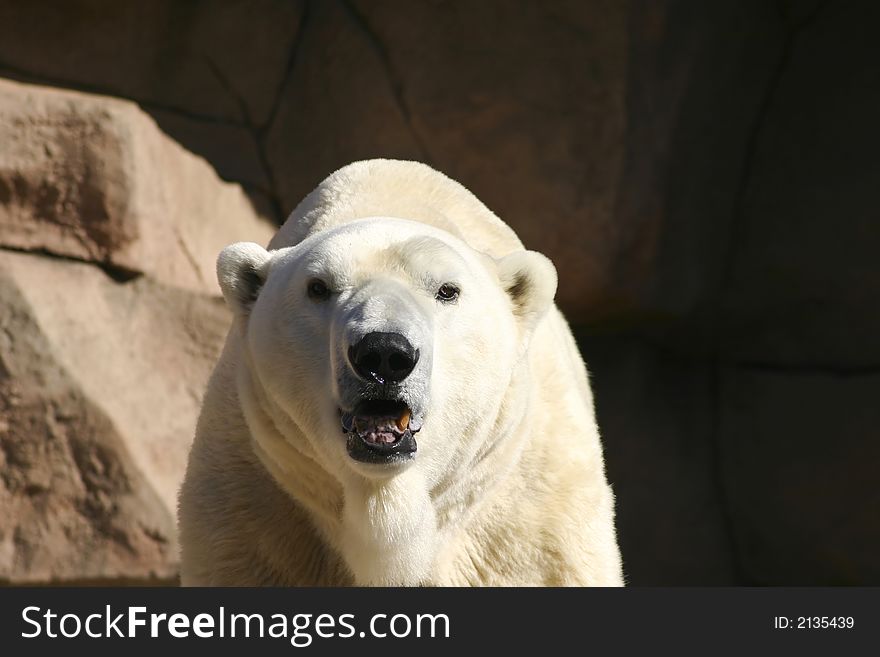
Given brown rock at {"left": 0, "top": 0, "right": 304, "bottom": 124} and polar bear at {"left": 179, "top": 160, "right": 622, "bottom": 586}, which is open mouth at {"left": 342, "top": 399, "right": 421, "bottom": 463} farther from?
brown rock at {"left": 0, "top": 0, "right": 304, "bottom": 124}

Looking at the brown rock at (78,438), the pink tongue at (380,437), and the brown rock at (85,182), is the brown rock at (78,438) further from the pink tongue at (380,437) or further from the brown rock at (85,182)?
the pink tongue at (380,437)

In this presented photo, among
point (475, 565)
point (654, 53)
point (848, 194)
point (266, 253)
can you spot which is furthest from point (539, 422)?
point (848, 194)

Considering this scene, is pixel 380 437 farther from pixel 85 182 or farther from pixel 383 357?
pixel 85 182

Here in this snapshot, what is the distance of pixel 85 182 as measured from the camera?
166 inches

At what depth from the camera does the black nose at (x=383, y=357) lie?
216 cm

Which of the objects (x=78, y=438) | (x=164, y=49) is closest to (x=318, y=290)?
(x=78, y=438)

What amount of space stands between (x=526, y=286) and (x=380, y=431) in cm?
58

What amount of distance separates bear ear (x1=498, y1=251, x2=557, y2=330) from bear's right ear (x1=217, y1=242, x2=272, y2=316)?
0.49m

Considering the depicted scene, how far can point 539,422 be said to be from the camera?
2836mm

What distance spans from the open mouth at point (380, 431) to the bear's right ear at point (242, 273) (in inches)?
19.7

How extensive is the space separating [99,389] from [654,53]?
2341 millimetres

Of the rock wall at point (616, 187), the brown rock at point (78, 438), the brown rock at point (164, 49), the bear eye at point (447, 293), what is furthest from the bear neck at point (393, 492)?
the brown rock at point (164, 49)

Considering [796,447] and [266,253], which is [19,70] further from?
[796,447]

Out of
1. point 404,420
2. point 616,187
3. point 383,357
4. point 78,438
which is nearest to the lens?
point 383,357
